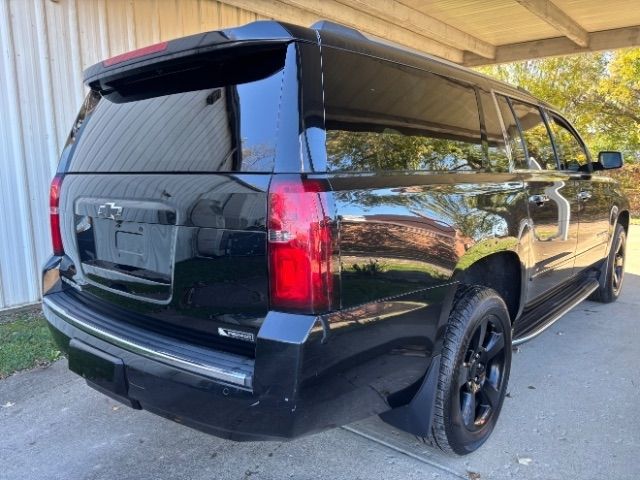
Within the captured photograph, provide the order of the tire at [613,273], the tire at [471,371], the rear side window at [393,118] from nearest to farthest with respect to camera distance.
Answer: the rear side window at [393,118]
the tire at [471,371]
the tire at [613,273]

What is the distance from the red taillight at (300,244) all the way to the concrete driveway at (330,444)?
1198 millimetres

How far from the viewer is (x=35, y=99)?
4996 mm

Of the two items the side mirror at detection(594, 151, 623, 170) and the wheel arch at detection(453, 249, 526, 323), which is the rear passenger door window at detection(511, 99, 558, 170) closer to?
the wheel arch at detection(453, 249, 526, 323)

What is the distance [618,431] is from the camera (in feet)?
9.50

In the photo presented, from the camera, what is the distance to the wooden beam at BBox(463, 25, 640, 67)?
9.06m

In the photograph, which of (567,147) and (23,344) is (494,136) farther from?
(23,344)

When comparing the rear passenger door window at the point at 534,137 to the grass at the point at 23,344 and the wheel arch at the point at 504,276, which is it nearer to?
the wheel arch at the point at 504,276

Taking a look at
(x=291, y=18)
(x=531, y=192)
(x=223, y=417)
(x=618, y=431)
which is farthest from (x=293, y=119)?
(x=291, y=18)

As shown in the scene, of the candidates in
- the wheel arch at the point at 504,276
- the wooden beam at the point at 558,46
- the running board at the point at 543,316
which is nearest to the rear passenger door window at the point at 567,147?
the running board at the point at 543,316

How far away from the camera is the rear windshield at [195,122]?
189 centimetres

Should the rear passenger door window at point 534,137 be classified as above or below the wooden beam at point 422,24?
below

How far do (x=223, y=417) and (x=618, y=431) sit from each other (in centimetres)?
233

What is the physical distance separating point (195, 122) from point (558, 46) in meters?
9.66

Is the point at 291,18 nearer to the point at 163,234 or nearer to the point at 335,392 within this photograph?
the point at 163,234
